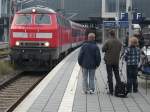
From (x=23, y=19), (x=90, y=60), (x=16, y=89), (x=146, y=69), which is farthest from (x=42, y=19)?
(x=90, y=60)

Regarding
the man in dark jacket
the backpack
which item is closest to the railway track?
the man in dark jacket

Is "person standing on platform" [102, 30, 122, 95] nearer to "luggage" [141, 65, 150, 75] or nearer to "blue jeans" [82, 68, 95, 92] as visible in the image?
"blue jeans" [82, 68, 95, 92]

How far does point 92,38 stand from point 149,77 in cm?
222

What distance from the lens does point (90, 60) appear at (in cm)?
1505

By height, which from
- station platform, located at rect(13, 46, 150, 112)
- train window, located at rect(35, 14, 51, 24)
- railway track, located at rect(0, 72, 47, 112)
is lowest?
railway track, located at rect(0, 72, 47, 112)

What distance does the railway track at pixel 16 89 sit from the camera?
16.0m

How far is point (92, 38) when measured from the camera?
15.1 meters

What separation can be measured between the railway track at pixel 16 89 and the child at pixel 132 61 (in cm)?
324

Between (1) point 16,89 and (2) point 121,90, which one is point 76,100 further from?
(1) point 16,89

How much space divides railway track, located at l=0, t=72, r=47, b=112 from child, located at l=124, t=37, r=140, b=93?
324 cm

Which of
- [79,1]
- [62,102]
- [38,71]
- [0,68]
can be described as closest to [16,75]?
[0,68]

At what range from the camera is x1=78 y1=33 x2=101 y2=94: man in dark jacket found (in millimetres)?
15039

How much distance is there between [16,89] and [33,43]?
6.03m

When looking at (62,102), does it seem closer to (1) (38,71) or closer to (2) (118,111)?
(2) (118,111)
